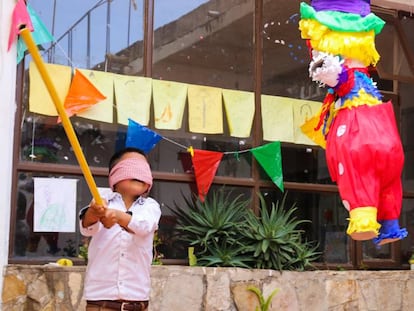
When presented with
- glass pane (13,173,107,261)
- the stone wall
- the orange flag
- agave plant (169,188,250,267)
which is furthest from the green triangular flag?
glass pane (13,173,107,261)

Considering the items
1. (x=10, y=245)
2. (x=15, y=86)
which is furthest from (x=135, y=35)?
(x=10, y=245)

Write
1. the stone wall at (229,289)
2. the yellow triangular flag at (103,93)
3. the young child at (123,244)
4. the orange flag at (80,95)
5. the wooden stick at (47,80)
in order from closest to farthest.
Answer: the wooden stick at (47,80) < the young child at (123,244) < the stone wall at (229,289) < the orange flag at (80,95) < the yellow triangular flag at (103,93)

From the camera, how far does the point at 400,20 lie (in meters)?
7.63

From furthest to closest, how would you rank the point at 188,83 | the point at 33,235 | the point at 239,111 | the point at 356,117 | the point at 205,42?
the point at 205,42
the point at 239,111
the point at 188,83
the point at 33,235
the point at 356,117

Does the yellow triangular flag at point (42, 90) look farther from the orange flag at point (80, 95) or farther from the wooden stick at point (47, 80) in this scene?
the wooden stick at point (47, 80)

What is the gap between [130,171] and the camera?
11.3 feet

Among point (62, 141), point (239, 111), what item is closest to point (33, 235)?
point (62, 141)

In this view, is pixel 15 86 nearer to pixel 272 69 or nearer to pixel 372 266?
pixel 272 69

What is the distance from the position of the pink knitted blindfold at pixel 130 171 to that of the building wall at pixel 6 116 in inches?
86.1

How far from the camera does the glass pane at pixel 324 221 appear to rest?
273 inches

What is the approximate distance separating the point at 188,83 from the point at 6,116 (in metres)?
1.79

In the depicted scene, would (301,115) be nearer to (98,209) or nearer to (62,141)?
(62,141)

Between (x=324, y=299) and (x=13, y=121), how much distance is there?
3.09 m

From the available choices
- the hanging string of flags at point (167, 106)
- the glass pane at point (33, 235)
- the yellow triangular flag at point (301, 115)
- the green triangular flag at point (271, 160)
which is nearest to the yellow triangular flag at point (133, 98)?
the hanging string of flags at point (167, 106)
